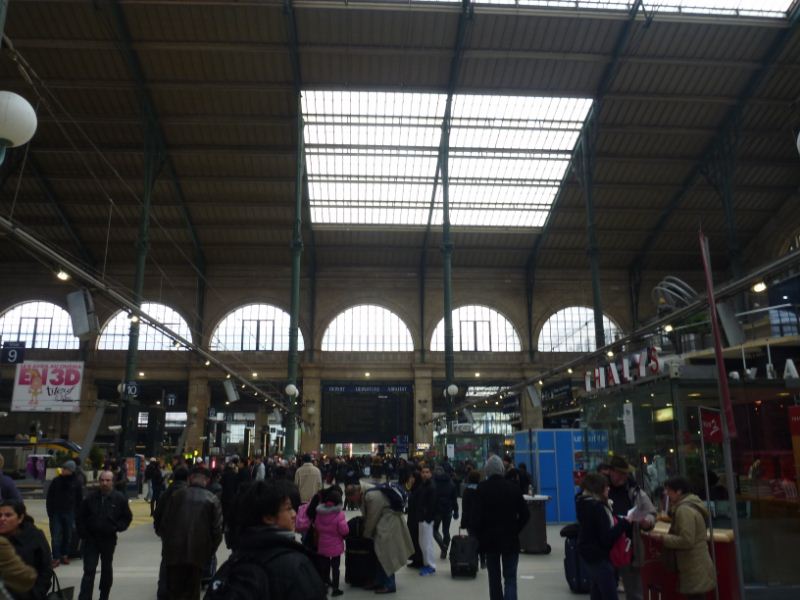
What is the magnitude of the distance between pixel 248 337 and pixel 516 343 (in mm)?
14961

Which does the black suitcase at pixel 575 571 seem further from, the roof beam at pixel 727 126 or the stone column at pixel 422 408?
the stone column at pixel 422 408

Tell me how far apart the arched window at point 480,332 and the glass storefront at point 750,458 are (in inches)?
1078

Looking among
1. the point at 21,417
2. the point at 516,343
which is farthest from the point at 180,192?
the point at 21,417

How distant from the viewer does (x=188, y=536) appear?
575 cm

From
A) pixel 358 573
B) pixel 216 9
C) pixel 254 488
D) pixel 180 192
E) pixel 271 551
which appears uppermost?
pixel 216 9

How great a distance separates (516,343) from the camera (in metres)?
36.3

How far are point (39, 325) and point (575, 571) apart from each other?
34735 millimetres

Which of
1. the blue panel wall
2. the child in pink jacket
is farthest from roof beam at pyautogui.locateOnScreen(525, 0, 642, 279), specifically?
the child in pink jacket

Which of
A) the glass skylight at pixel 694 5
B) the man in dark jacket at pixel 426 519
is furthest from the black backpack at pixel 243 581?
the glass skylight at pixel 694 5

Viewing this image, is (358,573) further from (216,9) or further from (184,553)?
(216,9)

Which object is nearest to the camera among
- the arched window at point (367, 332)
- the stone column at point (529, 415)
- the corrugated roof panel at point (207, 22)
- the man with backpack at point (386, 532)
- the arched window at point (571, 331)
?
the man with backpack at point (386, 532)

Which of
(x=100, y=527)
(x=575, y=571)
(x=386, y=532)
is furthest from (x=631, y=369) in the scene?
(x=100, y=527)

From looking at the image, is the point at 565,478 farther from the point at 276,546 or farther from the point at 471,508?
the point at 276,546

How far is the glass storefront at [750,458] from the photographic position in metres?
7.23
